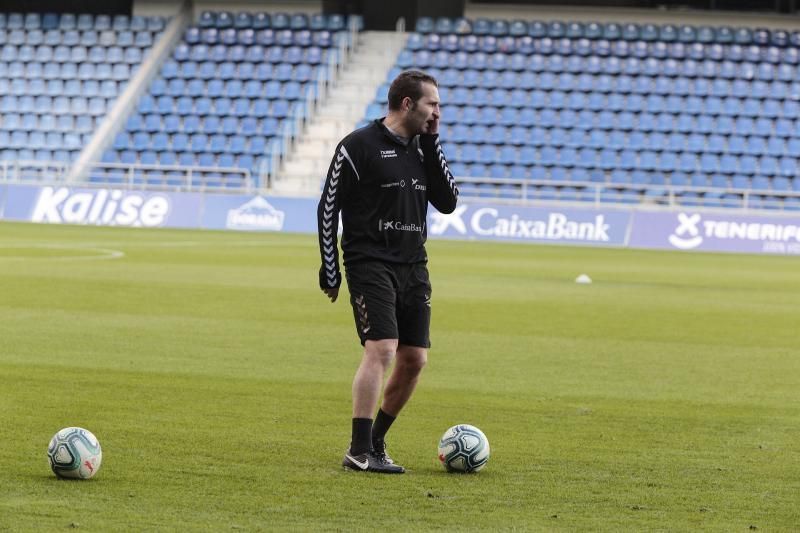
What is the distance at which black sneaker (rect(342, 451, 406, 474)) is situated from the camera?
7.42 meters

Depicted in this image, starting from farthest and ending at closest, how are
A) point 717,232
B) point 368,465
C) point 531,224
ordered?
point 531,224 < point 717,232 < point 368,465

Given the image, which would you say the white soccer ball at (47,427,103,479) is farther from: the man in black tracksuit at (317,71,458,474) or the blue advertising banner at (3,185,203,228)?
the blue advertising banner at (3,185,203,228)

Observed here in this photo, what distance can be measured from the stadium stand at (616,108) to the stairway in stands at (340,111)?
0.72 meters

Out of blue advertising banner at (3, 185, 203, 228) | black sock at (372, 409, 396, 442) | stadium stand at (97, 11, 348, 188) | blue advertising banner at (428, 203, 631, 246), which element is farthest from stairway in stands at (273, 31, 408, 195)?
black sock at (372, 409, 396, 442)

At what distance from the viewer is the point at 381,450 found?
7625 mm

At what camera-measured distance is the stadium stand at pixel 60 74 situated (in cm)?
4512

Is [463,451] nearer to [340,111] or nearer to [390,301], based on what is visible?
[390,301]

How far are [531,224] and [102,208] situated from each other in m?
11.4

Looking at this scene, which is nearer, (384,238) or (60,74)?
(384,238)

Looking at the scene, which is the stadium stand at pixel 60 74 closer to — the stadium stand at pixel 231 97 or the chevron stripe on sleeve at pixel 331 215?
the stadium stand at pixel 231 97

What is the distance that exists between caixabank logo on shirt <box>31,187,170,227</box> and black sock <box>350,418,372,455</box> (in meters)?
31.3

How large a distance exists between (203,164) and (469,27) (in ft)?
34.6

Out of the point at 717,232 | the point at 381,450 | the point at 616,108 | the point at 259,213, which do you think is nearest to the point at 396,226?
the point at 381,450

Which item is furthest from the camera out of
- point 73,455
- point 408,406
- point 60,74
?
point 60,74
